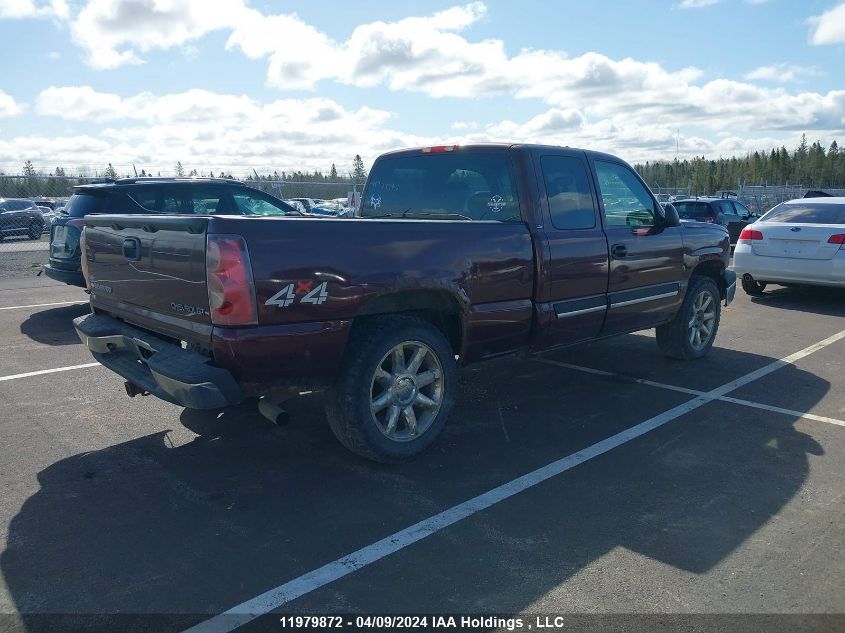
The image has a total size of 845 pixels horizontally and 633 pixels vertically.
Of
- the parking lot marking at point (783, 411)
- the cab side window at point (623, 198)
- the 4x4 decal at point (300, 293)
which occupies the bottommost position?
the parking lot marking at point (783, 411)

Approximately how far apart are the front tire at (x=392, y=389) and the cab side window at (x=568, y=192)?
1458 mm

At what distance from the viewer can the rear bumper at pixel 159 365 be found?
3527mm

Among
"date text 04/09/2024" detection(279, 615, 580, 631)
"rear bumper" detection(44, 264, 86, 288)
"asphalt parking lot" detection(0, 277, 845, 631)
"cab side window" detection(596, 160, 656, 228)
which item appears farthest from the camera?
"rear bumper" detection(44, 264, 86, 288)

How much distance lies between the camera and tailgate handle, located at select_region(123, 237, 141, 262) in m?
4.14

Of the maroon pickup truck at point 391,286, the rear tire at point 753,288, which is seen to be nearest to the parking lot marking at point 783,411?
the maroon pickup truck at point 391,286

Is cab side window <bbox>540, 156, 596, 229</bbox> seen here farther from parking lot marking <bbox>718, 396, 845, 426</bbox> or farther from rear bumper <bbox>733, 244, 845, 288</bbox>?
rear bumper <bbox>733, 244, 845, 288</bbox>

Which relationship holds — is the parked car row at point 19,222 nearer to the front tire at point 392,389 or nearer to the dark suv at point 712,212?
the dark suv at point 712,212

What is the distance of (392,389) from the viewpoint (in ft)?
13.8

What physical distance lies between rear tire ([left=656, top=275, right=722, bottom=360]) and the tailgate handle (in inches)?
191

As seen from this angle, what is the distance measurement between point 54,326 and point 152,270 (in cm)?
529

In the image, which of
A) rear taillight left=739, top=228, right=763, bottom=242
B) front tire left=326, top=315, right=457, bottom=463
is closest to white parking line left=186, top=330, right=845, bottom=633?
front tire left=326, top=315, right=457, bottom=463

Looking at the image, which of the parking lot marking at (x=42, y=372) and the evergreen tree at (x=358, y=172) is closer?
the parking lot marking at (x=42, y=372)

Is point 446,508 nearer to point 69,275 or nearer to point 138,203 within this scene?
point 138,203

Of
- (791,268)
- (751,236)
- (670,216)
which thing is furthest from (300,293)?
(751,236)
